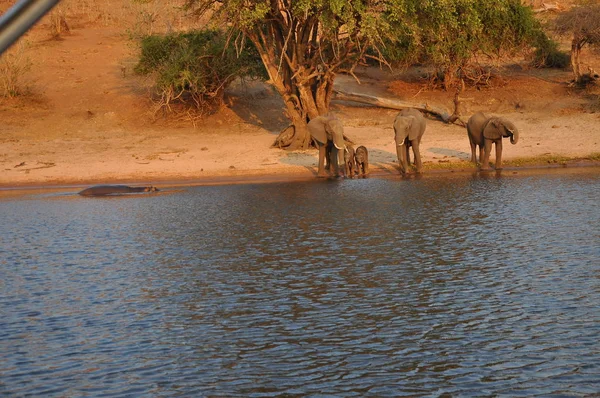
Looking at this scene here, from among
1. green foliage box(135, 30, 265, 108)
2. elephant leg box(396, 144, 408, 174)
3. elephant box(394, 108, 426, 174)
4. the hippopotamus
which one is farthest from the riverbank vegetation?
the hippopotamus

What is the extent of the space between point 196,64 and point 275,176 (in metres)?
6.51

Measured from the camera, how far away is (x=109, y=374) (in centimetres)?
621

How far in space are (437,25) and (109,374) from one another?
19848 mm

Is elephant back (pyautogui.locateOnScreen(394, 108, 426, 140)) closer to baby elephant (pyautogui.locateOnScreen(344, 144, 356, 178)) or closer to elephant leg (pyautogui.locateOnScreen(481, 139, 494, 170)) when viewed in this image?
baby elephant (pyautogui.locateOnScreen(344, 144, 356, 178))

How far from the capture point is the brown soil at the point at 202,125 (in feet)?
74.7

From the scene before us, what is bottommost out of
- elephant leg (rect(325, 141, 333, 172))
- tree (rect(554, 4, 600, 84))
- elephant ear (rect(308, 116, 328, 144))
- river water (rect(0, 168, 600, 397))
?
river water (rect(0, 168, 600, 397))

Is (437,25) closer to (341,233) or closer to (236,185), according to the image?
(236,185)

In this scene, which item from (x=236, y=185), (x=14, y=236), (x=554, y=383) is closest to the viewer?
(x=554, y=383)

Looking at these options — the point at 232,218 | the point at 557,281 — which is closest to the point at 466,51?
the point at 232,218

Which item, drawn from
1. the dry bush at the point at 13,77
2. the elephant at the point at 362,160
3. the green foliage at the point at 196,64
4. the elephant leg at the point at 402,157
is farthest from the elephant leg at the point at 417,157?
the dry bush at the point at 13,77

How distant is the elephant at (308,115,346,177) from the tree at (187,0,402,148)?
6.65ft

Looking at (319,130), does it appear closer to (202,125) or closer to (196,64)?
(196,64)

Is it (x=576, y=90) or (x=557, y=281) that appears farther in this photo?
(x=576, y=90)

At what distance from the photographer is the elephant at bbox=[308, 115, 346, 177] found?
20.8 m
